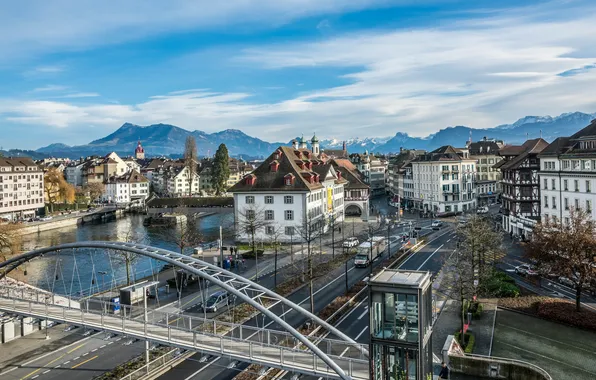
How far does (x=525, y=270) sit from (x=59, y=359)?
110 ft

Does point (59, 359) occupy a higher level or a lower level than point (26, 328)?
lower

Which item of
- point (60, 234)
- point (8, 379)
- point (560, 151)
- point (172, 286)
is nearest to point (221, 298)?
point (172, 286)

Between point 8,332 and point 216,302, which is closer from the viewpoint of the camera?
point 8,332

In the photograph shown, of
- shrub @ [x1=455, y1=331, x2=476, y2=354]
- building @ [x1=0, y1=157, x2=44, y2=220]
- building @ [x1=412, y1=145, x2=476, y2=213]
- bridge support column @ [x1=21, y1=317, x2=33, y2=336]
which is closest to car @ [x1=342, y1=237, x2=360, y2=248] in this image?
shrub @ [x1=455, y1=331, x2=476, y2=354]

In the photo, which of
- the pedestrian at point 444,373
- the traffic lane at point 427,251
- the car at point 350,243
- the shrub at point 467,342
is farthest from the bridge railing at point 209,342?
the car at point 350,243

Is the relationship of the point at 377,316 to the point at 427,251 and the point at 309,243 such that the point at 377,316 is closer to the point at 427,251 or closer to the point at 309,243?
the point at 309,243

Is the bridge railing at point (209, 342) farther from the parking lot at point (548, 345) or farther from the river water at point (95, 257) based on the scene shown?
the parking lot at point (548, 345)

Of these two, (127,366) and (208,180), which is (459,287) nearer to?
(127,366)

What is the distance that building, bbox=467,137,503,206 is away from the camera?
10506 centimetres

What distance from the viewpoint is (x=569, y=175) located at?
153ft

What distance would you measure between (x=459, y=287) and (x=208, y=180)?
130793 mm

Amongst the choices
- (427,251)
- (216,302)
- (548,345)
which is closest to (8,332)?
(216,302)

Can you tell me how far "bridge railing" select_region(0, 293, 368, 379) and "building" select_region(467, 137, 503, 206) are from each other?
295 feet

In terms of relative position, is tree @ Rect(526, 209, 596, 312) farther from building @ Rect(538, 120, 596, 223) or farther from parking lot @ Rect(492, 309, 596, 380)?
building @ Rect(538, 120, 596, 223)
